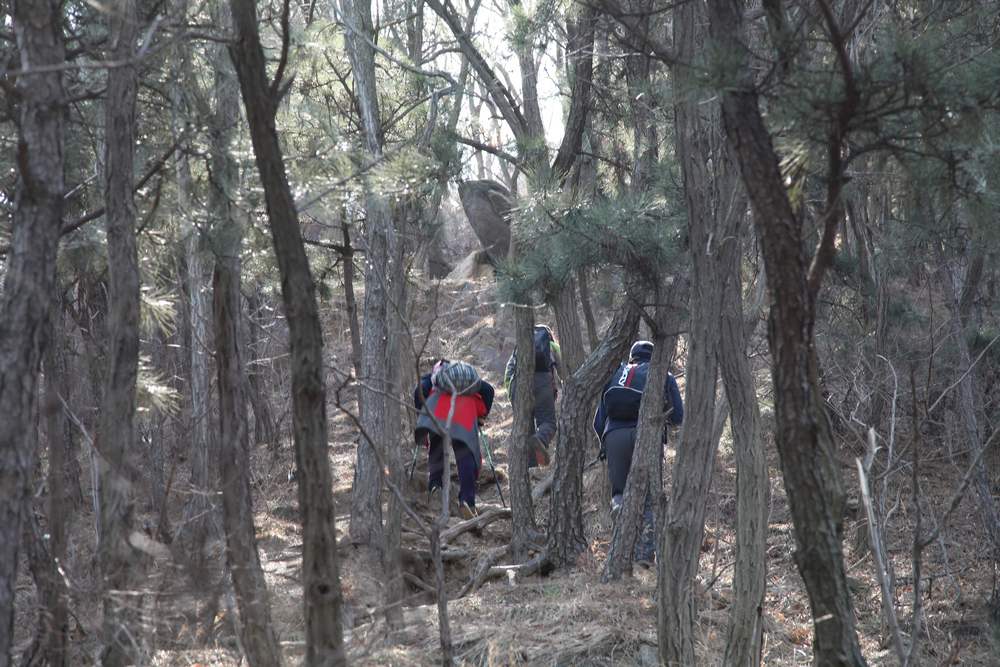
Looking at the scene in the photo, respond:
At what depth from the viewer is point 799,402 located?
3334 mm

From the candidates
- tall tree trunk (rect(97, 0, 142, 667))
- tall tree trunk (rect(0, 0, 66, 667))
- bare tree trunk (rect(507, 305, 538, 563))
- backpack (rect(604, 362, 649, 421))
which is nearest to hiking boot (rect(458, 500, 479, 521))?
bare tree trunk (rect(507, 305, 538, 563))

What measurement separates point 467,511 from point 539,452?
7.35ft

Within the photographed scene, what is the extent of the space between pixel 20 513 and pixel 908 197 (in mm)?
3729

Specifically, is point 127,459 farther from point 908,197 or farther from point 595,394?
point 595,394

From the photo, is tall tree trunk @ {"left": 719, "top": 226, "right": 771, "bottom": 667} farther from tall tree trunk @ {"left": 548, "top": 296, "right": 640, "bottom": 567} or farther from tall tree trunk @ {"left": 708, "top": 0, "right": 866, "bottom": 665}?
tall tree trunk @ {"left": 548, "top": 296, "right": 640, "bottom": 567}

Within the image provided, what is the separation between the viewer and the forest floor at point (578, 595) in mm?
6188

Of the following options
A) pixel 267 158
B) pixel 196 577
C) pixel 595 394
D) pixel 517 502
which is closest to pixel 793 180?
pixel 267 158

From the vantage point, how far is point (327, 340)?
1925cm

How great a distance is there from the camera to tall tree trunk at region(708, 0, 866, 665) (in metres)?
3.33

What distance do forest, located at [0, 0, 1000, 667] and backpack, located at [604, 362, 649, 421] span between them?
0.03 meters

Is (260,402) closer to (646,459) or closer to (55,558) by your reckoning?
(646,459)

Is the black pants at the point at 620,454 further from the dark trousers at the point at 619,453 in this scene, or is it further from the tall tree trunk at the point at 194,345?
the tall tree trunk at the point at 194,345

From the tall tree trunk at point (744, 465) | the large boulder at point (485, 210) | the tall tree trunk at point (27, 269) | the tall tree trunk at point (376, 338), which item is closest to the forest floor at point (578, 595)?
the tall tree trunk at point (376, 338)

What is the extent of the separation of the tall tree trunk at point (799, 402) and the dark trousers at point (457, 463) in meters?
6.47
